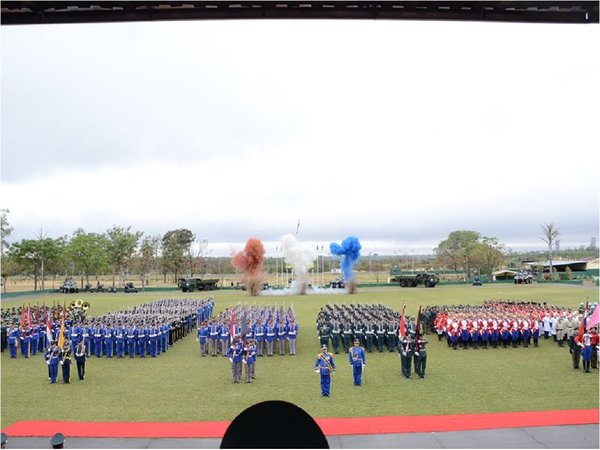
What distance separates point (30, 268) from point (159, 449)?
56.3 metres

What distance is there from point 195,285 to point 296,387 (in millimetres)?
40375

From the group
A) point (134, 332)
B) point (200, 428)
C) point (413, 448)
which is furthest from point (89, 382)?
point (413, 448)

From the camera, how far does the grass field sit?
35.0 feet

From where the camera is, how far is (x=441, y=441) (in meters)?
8.52

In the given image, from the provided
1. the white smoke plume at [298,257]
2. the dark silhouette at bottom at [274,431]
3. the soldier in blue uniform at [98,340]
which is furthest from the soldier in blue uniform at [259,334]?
the white smoke plume at [298,257]

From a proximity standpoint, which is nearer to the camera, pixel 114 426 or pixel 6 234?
pixel 114 426

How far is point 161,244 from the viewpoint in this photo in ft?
265

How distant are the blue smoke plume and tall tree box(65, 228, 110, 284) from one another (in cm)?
2904

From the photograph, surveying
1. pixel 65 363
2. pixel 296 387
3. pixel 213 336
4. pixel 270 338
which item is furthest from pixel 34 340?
pixel 296 387

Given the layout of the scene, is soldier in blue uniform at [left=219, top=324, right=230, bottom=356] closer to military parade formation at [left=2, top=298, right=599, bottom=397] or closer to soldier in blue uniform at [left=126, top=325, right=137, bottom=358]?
military parade formation at [left=2, top=298, right=599, bottom=397]

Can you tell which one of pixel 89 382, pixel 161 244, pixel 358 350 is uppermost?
pixel 161 244

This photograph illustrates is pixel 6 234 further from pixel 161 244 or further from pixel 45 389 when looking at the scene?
pixel 45 389

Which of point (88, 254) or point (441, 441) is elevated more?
point (88, 254)

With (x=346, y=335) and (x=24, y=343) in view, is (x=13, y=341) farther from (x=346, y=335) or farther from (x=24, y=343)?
(x=346, y=335)
